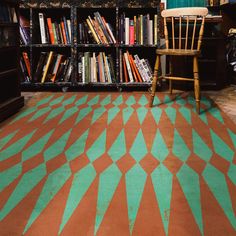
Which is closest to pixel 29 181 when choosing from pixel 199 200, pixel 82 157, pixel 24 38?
pixel 82 157

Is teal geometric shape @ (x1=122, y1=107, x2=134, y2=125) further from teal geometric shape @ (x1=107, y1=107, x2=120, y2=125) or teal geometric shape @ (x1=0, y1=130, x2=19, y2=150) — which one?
teal geometric shape @ (x1=0, y1=130, x2=19, y2=150)

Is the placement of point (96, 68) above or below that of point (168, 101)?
above

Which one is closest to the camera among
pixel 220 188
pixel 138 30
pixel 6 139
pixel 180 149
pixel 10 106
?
pixel 220 188

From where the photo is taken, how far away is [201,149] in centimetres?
187

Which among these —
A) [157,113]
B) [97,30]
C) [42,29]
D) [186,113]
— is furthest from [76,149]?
[42,29]

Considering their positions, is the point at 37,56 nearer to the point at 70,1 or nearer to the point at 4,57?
the point at 70,1

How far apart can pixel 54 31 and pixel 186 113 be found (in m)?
1.72

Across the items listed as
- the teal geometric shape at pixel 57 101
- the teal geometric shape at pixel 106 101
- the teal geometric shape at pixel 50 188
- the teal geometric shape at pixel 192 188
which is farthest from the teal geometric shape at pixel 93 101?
the teal geometric shape at pixel 192 188

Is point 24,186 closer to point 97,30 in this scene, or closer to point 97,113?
point 97,113

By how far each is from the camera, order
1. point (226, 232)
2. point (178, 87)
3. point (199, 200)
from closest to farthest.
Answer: point (226, 232) < point (199, 200) < point (178, 87)

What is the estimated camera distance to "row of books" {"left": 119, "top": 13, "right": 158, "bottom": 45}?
3.44 meters

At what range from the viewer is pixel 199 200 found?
1312 mm

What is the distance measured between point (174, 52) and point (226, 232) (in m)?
1.77

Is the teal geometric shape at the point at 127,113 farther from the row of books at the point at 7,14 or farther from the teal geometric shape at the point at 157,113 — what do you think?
the row of books at the point at 7,14
